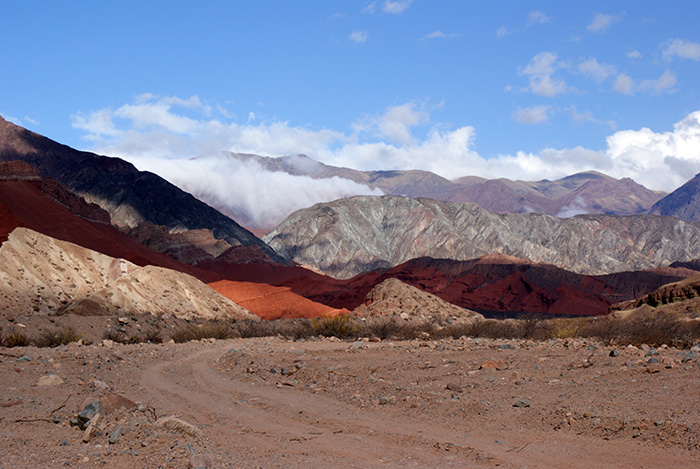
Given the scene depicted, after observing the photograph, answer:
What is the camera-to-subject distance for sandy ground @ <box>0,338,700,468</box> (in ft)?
22.2

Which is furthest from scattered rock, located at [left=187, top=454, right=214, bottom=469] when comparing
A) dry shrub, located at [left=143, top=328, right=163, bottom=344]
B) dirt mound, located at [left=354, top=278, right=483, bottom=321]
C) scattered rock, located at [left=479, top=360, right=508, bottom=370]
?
dirt mound, located at [left=354, top=278, right=483, bottom=321]

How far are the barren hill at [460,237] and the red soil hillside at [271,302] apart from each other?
92.6m

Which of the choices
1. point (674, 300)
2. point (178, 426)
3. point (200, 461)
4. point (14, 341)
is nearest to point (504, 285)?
point (674, 300)

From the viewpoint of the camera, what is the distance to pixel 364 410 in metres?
9.77

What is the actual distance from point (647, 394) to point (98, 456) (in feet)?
23.9

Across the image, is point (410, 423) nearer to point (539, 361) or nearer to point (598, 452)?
point (598, 452)

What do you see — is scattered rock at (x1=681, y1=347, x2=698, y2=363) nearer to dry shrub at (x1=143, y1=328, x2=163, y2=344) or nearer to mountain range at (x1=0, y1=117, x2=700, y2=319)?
dry shrub at (x1=143, y1=328, x2=163, y2=344)

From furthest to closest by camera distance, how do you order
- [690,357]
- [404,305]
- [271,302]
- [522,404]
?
[271,302] → [404,305] → [690,357] → [522,404]

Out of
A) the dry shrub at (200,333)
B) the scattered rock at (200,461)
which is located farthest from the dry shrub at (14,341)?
the scattered rock at (200,461)

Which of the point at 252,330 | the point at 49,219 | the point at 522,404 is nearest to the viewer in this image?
the point at 522,404

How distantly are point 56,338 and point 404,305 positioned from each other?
20.5 m

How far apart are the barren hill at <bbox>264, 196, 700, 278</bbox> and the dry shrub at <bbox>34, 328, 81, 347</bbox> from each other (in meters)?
126

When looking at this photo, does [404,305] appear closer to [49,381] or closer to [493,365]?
[493,365]

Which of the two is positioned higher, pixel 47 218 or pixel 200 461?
pixel 47 218
